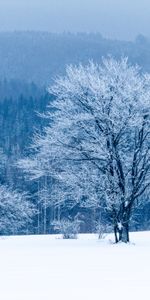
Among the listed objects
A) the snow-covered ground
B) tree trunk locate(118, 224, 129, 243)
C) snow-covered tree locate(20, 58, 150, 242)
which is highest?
snow-covered tree locate(20, 58, 150, 242)

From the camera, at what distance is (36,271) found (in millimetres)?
16141

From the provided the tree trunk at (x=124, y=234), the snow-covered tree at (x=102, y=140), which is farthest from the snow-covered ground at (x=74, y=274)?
the snow-covered tree at (x=102, y=140)

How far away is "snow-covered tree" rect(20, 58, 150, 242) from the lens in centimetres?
2625

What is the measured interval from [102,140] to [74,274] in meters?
11.5

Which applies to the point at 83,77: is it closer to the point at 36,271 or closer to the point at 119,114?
the point at 119,114

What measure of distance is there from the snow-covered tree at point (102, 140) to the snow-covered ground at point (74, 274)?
4.14m

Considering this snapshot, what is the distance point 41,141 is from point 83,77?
10.8 feet

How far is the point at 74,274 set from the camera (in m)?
15.5

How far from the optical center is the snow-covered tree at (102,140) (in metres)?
26.2

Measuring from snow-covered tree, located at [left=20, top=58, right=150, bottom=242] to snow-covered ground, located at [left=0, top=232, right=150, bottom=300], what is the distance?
4138mm

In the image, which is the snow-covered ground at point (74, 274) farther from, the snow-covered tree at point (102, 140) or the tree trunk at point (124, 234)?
the snow-covered tree at point (102, 140)

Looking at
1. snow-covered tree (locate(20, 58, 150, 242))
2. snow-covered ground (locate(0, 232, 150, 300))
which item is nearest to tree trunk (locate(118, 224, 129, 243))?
snow-covered tree (locate(20, 58, 150, 242))

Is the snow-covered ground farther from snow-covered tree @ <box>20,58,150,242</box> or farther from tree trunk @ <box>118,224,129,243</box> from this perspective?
snow-covered tree @ <box>20,58,150,242</box>

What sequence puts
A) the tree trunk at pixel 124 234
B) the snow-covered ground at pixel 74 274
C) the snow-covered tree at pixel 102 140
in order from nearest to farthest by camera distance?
the snow-covered ground at pixel 74 274 < the snow-covered tree at pixel 102 140 < the tree trunk at pixel 124 234
